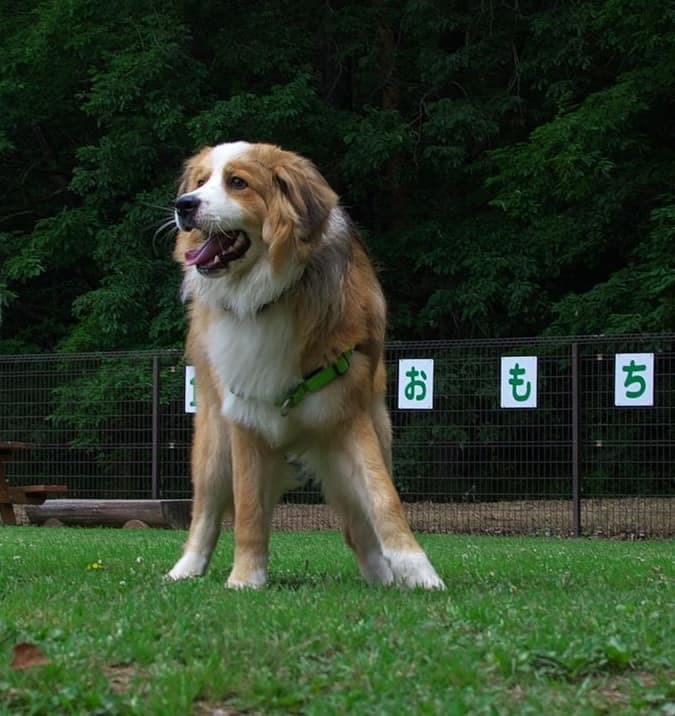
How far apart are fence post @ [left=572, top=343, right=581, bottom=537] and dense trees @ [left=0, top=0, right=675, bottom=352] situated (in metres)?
2.70

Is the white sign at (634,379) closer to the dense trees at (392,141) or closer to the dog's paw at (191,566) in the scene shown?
the dense trees at (392,141)

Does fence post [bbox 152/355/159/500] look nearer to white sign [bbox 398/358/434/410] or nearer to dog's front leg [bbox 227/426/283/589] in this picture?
white sign [bbox 398/358/434/410]

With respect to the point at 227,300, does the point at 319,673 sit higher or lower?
lower

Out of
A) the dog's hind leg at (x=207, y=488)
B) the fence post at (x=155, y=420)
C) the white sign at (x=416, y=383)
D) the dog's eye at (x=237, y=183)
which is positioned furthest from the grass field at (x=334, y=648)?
the fence post at (x=155, y=420)

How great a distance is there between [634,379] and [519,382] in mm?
1386

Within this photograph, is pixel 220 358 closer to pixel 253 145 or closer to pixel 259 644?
pixel 253 145

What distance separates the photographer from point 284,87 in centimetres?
2097

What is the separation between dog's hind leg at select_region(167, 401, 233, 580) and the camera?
21.1 ft

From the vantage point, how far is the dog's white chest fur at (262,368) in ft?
19.1

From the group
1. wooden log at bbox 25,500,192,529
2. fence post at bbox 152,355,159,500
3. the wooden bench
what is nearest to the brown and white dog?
wooden log at bbox 25,500,192,529

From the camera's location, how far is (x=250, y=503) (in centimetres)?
600

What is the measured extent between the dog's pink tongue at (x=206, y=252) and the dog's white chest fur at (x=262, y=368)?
282 mm

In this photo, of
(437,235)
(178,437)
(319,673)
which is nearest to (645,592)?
(319,673)

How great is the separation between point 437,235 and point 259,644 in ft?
57.7
